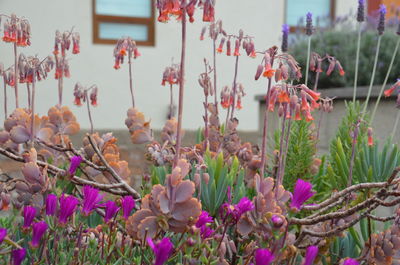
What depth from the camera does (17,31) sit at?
1386mm

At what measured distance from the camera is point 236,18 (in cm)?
639

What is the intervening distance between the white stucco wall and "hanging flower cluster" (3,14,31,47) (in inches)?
174

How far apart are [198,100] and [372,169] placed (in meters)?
4.78

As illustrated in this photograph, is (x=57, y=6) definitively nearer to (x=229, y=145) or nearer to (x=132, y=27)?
(x=132, y=27)

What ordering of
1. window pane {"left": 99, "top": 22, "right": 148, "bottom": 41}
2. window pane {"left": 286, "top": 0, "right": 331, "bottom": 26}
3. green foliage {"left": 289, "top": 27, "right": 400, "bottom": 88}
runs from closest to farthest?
green foliage {"left": 289, "top": 27, "right": 400, "bottom": 88}
window pane {"left": 99, "top": 22, "right": 148, "bottom": 41}
window pane {"left": 286, "top": 0, "right": 331, "bottom": 26}

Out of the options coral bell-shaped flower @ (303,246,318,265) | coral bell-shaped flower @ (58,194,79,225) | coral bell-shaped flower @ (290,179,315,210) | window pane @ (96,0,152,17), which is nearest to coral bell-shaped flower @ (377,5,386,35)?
coral bell-shaped flower @ (290,179,315,210)

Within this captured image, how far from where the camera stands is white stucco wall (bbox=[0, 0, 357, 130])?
586cm

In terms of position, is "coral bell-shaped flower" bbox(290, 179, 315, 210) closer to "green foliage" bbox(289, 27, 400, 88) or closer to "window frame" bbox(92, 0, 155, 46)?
"green foliage" bbox(289, 27, 400, 88)

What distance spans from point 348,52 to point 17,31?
366 centimetres

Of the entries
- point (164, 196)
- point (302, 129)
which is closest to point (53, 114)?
point (164, 196)

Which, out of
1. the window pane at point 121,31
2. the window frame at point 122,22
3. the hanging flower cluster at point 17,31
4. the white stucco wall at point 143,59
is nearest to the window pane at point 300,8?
the white stucco wall at point 143,59

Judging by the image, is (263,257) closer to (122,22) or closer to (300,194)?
(300,194)

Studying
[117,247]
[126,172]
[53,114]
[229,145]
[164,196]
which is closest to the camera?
[164,196]

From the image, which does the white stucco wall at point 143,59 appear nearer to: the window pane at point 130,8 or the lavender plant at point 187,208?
the window pane at point 130,8
